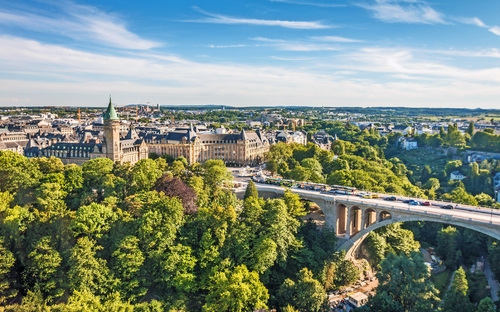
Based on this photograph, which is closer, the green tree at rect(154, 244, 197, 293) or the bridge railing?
the green tree at rect(154, 244, 197, 293)

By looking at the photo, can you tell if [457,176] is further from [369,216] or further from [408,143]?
[369,216]

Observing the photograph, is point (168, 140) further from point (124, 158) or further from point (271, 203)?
point (271, 203)

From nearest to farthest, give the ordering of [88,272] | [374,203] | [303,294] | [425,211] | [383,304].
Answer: [383,304] → [88,272] → [303,294] → [425,211] → [374,203]

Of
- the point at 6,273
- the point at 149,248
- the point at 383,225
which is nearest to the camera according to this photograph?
the point at 6,273

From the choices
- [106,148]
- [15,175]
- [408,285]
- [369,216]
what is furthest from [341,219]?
[106,148]

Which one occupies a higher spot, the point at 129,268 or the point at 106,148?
the point at 106,148

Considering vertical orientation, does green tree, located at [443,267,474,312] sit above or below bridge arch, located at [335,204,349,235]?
below

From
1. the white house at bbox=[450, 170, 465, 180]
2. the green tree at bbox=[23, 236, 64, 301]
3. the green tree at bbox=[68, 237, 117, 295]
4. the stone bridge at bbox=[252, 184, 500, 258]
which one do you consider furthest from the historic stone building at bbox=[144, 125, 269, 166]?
the green tree at bbox=[23, 236, 64, 301]

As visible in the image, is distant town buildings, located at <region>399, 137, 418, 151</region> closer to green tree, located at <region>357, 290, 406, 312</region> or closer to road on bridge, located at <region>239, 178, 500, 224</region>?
road on bridge, located at <region>239, 178, 500, 224</region>
